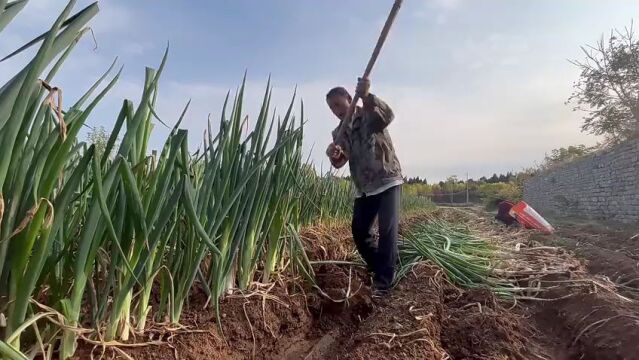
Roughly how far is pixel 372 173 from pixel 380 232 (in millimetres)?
372

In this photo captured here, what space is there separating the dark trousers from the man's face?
579mm

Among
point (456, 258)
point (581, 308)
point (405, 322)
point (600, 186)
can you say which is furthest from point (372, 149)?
point (600, 186)

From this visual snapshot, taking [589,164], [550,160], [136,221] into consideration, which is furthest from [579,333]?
[550,160]

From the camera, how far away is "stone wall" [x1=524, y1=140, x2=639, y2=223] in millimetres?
9883

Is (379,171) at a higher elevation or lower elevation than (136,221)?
higher

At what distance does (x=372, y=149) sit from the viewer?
3055 millimetres

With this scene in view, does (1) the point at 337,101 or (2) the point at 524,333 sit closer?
(2) the point at 524,333

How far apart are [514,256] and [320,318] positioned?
86.1 inches

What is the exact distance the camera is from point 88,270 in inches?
43.6

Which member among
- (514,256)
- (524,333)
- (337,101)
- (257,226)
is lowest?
(524,333)

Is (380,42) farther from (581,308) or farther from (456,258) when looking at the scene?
(581,308)

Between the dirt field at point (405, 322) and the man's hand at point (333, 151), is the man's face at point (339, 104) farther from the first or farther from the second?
the dirt field at point (405, 322)

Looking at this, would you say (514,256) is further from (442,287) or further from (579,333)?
(579,333)

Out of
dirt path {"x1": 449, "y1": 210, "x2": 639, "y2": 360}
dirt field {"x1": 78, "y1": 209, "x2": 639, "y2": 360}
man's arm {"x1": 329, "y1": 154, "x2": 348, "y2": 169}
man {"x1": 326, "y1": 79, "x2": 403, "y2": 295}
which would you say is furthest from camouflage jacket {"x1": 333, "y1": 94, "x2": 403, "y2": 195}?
dirt path {"x1": 449, "y1": 210, "x2": 639, "y2": 360}
